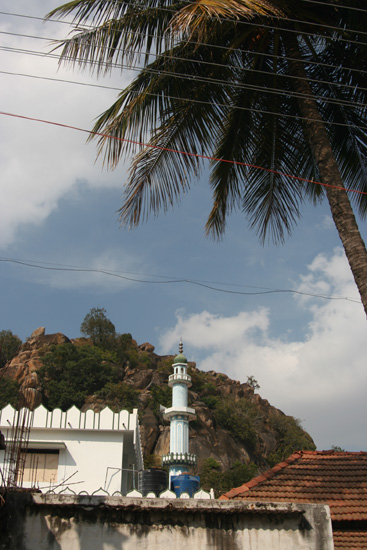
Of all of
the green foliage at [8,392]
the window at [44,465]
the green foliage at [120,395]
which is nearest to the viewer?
the window at [44,465]

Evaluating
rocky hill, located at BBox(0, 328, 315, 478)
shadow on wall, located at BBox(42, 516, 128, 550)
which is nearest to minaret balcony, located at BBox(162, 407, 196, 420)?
rocky hill, located at BBox(0, 328, 315, 478)

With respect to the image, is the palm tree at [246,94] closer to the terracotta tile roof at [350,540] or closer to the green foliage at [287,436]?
the terracotta tile roof at [350,540]

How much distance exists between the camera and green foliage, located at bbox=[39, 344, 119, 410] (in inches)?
2160

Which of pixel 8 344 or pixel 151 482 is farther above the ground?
pixel 8 344

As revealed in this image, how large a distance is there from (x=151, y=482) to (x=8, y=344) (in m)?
56.9

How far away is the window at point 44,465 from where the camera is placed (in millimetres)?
14438

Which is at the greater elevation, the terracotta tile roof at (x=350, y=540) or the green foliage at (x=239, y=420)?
the green foliage at (x=239, y=420)

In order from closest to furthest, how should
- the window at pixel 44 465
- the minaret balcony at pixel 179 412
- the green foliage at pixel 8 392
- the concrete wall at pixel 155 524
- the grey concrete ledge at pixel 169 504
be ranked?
the concrete wall at pixel 155 524
the grey concrete ledge at pixel 169 504
the window at pixel 44 465
the minaret balcony at pixel 179 412
the green foliage at pixel 8 392

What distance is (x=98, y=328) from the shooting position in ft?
240

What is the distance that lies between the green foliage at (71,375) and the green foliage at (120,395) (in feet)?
7.26

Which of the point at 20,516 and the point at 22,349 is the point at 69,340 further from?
the point at 20,516

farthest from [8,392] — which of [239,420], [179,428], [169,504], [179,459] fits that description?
[169,504]

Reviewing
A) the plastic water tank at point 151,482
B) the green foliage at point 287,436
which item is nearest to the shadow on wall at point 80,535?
the plastic water tank at point 151,482

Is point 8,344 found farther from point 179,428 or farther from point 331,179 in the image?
point 331,179
